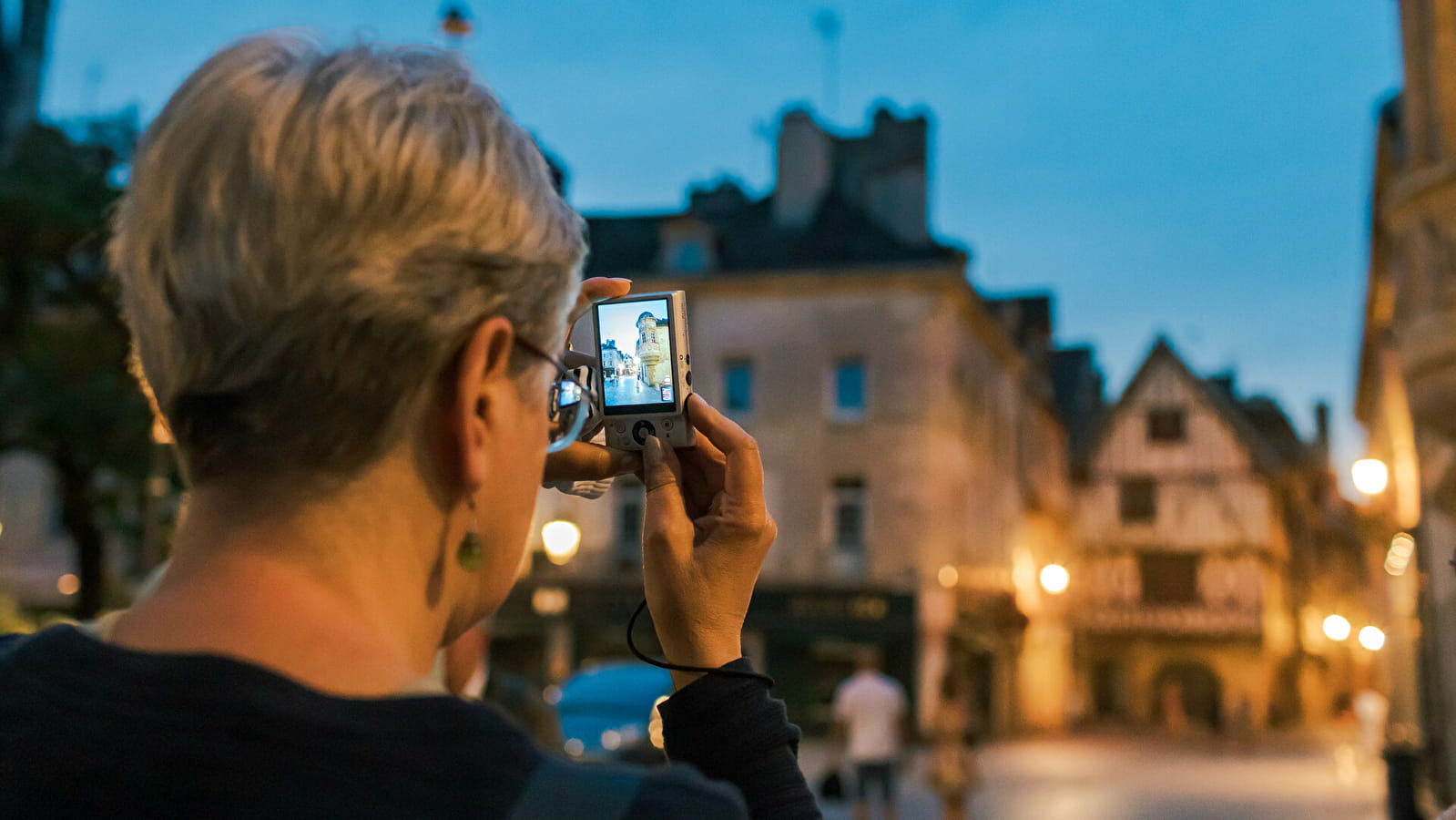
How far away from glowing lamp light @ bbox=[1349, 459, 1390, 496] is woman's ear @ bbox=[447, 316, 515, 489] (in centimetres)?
1561

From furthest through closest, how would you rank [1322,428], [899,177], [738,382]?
[1322,428], [899,177], [738,382]

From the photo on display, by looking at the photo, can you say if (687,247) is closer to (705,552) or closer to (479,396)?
(705,552)

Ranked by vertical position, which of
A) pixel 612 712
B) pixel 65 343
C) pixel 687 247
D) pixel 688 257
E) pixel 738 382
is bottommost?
pixel 612 712

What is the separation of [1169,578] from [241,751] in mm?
44995

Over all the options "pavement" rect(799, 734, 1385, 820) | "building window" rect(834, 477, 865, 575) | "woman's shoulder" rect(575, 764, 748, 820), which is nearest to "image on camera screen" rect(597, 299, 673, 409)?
"woman's shoulder" rect(575, 764, 748, 820)

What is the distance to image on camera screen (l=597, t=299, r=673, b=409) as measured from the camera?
5.38ft

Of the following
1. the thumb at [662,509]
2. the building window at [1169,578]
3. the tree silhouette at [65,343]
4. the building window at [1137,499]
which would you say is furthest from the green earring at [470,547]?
the building window at [1137,499]

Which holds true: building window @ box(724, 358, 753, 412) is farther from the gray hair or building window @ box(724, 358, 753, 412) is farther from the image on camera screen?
the gray hair

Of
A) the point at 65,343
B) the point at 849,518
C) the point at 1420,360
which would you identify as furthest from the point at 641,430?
the point at 849,518

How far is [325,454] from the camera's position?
1131 millimetres

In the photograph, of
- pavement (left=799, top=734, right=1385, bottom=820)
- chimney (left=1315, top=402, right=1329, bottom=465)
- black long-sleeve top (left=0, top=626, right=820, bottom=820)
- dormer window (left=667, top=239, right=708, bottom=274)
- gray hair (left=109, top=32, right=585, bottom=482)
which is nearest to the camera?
black long-sleeve top (left=0, top=626, right=820, bottom=820)

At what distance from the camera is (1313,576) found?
52.0 metres

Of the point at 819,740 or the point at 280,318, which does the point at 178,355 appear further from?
the point at 819,740

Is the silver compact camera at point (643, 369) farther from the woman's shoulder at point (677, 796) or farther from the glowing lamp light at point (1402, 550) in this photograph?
the glowing lamp light at point (1402, 550)
